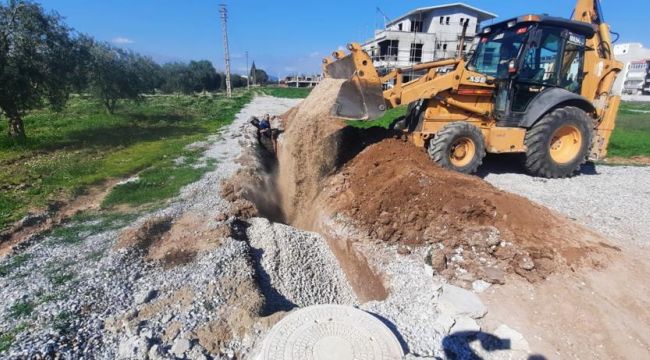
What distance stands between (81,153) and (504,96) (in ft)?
44.0

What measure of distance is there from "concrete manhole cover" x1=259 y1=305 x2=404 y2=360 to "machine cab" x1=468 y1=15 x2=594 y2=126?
639 cm

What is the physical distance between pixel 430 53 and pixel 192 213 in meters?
43.7

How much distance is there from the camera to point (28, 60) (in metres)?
12.9

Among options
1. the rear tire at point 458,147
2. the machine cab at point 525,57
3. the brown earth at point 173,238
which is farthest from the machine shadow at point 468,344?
the machine cab at point 525,57

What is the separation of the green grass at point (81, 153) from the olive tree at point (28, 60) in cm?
152

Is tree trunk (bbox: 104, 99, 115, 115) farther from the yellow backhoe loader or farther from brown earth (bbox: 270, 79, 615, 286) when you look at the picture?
the yellow backhoe loader

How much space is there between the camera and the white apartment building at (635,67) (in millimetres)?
58844

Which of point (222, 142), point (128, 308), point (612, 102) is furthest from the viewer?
point (222, 142)

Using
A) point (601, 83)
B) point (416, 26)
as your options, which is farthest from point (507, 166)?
point (416, 26)

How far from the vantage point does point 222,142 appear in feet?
46.4

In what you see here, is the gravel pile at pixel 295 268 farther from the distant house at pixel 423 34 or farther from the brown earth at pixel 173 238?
the distant house at pixel 423 34

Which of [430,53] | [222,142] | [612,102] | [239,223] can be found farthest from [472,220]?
[430,53]

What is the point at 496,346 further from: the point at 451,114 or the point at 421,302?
the point at 451,114

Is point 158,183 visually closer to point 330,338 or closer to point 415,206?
point 415,206
